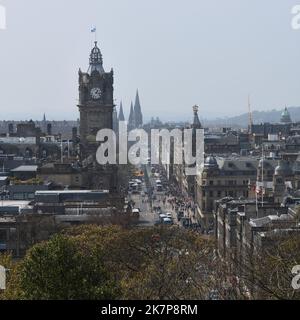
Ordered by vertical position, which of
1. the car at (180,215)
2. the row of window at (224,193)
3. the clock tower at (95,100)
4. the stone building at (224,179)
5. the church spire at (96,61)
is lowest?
the car at (180,215)

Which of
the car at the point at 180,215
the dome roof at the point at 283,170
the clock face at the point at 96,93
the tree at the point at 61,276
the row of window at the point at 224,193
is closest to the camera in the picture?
the tree at the point at 61,276

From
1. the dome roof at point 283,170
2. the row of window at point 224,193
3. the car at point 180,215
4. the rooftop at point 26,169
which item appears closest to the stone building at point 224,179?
the row of window at point 224,193

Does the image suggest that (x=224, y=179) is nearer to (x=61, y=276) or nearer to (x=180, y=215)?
(x=180, y=215)

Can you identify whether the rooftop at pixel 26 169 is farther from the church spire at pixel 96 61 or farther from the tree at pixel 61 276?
the tree at pixel 61 276

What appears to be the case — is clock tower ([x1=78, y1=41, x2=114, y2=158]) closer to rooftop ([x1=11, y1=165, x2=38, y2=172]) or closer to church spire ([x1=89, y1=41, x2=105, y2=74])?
church spire ([x1=89, y1=41, x2=105, y2=74])

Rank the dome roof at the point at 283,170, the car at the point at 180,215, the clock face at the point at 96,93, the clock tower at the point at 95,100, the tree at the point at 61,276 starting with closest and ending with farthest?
the tree at the point at 61,276
the dome roof at the point at 283,170
the car at the point at 180,215
the clock tower at the point at 95,100
the clock face at the point at 96,93
